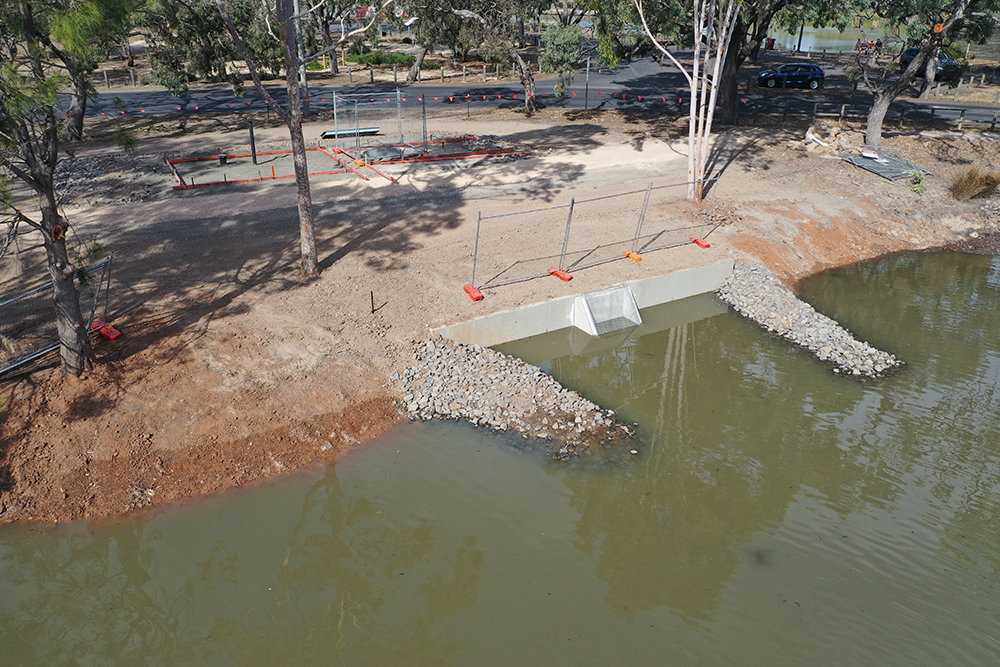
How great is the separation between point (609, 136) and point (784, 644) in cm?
2422

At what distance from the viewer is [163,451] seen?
11.2m

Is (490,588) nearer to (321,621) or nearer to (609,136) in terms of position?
(321,621)

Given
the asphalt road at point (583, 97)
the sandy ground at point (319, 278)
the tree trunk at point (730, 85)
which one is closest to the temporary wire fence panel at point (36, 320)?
the sandy ground at point (319, 278)

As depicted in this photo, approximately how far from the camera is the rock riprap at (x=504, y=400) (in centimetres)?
1235

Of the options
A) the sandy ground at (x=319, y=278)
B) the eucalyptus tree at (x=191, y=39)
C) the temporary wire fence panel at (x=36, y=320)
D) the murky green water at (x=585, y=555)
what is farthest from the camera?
the eucalyptus tree at (x=191, y=39)

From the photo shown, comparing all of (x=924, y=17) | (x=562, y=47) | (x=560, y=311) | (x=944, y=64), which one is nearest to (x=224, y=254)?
(x=560, y=311)

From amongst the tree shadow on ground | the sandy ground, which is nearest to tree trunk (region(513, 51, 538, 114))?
the sandy ground

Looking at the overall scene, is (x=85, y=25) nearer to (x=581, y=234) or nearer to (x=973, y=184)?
(x=581, y=234)

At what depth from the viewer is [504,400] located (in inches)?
509

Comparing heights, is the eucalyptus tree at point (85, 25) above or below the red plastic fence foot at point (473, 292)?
above

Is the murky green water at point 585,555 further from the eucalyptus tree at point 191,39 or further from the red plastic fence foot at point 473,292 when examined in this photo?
the eucalyptus tree at point 191,39

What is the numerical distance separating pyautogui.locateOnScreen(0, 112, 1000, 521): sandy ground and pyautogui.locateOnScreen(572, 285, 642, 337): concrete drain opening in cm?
43

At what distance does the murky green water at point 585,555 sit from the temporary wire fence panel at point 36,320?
371cm

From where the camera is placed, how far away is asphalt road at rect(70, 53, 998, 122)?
112ft
